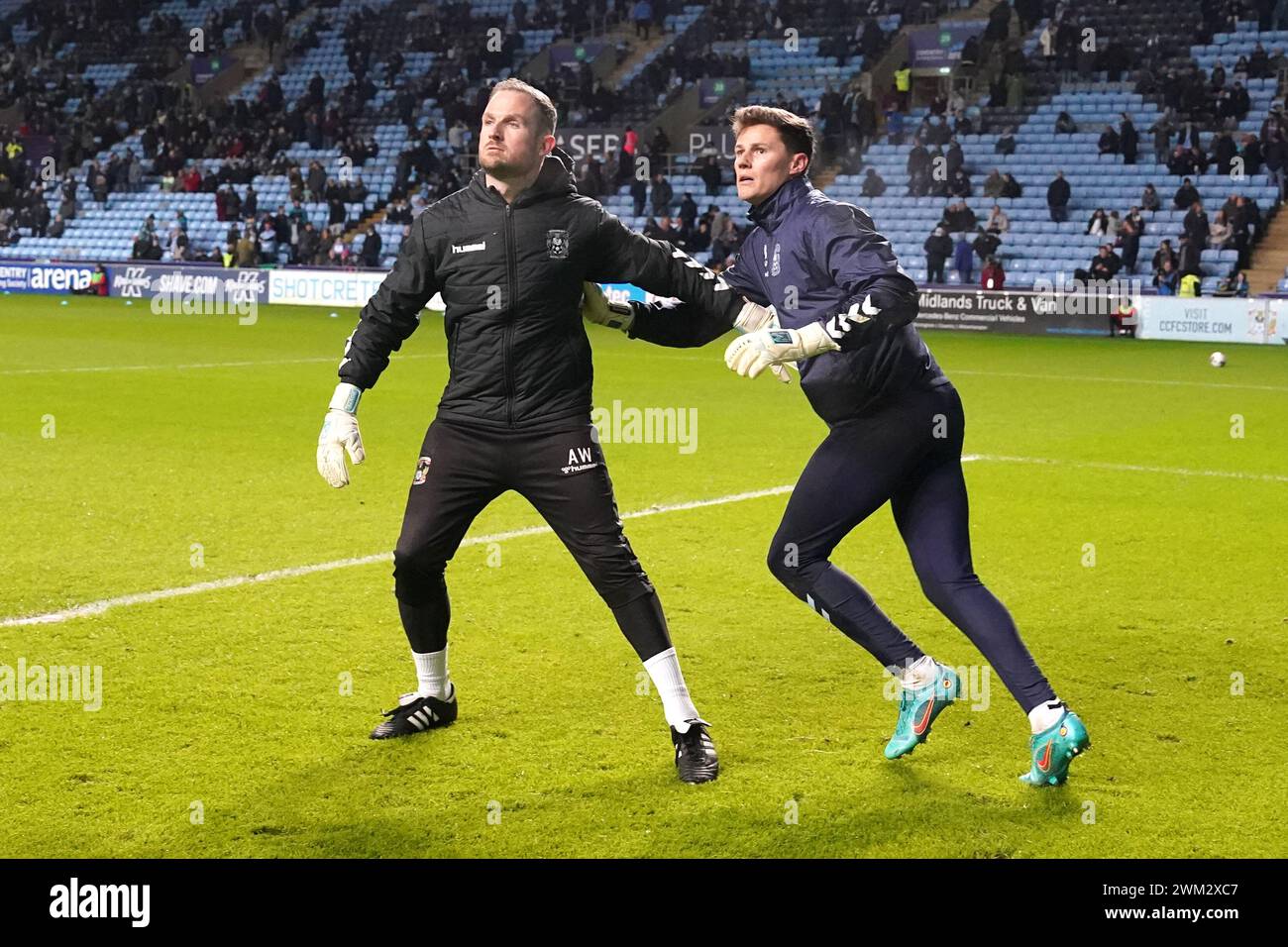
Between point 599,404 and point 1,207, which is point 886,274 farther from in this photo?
point 1,207

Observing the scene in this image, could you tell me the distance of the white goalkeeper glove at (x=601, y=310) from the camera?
510cm

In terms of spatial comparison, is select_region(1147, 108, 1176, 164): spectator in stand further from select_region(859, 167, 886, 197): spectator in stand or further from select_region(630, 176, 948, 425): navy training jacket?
select_region(630, 176, 948, 425): navy training jacket

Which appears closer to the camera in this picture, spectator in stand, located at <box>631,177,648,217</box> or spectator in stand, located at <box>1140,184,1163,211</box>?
spectator in stand, located at <box>1140,184,1163,211</box>

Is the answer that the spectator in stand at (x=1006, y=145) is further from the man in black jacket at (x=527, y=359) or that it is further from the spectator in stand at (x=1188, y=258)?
the man in black jacket at (x=527, y=359)

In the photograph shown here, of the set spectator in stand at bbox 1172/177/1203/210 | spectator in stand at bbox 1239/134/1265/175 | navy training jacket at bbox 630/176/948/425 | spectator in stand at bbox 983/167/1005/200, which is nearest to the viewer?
navy training jacket at bbox 630/176/948/425

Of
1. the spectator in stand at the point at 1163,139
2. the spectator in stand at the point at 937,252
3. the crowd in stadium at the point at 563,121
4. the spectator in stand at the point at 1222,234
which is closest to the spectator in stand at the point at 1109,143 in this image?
the crowd in stadium at the point at 563,121

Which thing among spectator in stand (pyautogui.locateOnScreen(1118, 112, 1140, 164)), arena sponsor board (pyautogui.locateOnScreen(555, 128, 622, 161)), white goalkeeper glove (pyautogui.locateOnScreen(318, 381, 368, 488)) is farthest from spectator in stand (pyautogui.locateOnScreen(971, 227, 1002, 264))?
white goalkeeper glove (pyautogui.locateOnScreen(318, 381, 368, 488))

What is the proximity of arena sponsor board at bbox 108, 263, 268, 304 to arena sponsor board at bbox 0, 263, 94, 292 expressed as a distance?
1390mm

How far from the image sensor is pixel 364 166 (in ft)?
126

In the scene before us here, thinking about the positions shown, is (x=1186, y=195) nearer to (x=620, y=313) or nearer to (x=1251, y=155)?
(x=1251, y=155)

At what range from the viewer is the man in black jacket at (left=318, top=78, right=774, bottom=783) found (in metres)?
4.93

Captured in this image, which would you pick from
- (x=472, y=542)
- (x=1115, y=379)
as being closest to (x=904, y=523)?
(x=472, y=542)

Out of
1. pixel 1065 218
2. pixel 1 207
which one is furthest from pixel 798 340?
pixel 1 207

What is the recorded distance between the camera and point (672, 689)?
5043 mm
